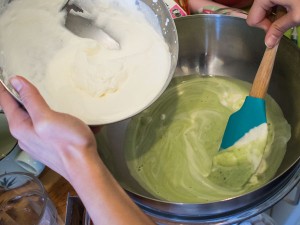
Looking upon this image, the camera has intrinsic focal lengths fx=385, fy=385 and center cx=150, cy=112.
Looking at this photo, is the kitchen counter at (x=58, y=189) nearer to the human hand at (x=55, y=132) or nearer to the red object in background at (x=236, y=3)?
the human hand at (x=55, y=132)

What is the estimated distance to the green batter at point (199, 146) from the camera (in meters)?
0.78

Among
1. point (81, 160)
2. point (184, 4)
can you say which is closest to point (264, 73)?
point (184, 4)

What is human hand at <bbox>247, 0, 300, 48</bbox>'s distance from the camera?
733mm

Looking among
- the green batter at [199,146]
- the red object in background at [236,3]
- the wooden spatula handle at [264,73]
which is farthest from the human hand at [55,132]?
the red object in background at [236,3]

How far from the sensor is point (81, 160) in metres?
0.51

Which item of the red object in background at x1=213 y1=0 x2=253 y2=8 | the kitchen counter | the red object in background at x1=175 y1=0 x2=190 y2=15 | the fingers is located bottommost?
the kitchen counter

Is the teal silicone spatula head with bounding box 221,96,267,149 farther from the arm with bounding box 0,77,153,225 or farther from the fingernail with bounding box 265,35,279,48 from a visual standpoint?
the arm with bounding box 0,77,153,225

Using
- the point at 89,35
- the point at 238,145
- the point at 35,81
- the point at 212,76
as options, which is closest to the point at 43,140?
the point at 35,81

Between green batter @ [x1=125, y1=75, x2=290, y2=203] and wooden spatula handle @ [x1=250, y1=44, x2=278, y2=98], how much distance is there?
0.08 m

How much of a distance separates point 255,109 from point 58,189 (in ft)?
1.44

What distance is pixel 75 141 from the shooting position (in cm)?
51

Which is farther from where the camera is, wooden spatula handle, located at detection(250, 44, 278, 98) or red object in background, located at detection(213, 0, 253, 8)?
red object in background, located at detection(213, 0, 253, 8)

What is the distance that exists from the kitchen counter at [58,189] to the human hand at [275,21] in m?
0.51

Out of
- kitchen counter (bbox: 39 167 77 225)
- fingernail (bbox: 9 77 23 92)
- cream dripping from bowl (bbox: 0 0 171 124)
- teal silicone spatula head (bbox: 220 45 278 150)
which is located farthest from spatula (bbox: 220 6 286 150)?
fingernail (bbox: 9 77 23 92)
